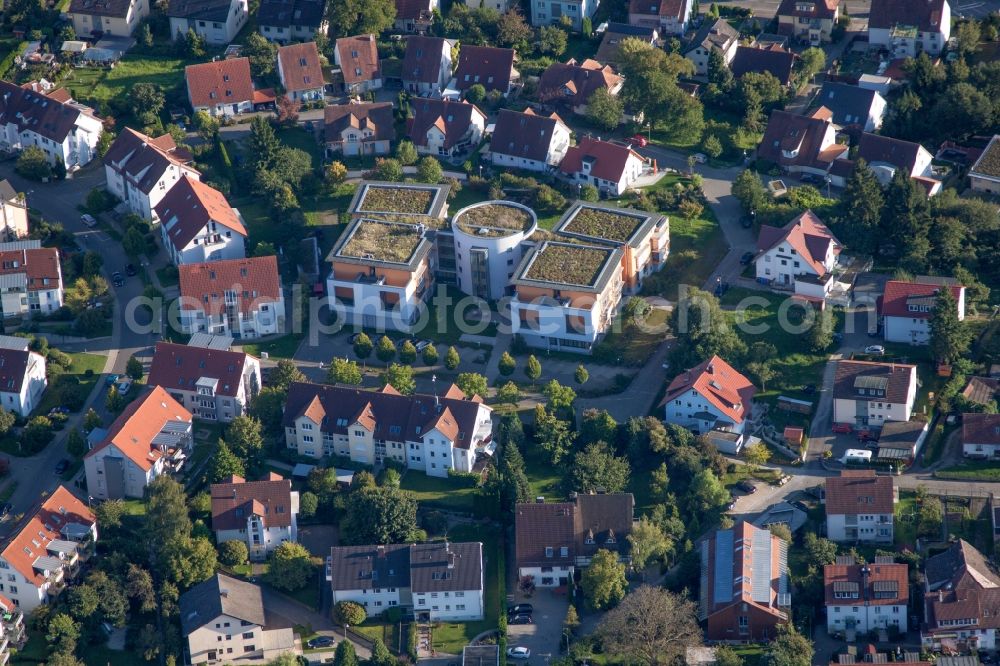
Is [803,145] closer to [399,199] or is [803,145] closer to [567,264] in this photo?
[567,264]

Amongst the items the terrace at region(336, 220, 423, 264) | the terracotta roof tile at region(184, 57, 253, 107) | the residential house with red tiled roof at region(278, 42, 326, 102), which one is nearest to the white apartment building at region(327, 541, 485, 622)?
the terrace at region(336, 220, 423, 264)

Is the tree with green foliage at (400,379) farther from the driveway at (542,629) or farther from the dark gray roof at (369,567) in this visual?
the driveway at (542,629)

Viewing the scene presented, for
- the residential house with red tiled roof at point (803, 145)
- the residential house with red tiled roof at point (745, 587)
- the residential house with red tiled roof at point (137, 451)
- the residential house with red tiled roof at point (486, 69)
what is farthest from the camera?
the residential house with red tiled roof at point (486, 69)

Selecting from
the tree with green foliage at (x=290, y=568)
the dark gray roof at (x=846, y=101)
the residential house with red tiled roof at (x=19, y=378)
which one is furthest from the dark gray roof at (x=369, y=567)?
the dark gray roof at (x=846, y=101)

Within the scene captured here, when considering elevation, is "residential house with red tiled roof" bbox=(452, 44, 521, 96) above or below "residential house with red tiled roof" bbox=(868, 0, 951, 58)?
below

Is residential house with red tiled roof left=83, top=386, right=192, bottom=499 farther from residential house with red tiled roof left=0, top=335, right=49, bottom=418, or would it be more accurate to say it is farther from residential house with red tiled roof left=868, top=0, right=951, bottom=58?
residential house with red tiled roof left=868, top=0, right=951, bottom=58

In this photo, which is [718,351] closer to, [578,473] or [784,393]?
[784,393]

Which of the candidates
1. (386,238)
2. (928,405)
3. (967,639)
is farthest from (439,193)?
(967,639)
